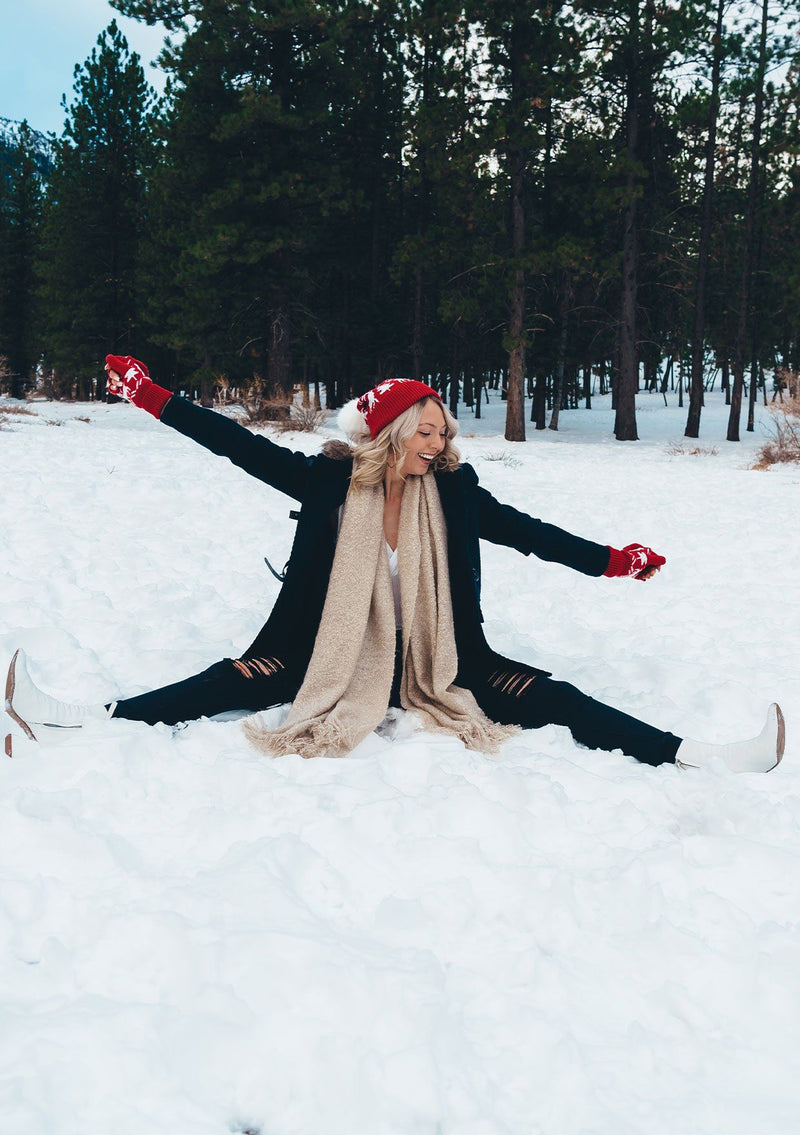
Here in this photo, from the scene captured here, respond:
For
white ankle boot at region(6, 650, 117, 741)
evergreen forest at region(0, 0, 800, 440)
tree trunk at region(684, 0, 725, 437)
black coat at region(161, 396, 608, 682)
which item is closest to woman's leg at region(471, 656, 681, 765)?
black coat at region(161, 396, 608, 682)

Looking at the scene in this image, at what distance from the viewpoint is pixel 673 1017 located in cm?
175

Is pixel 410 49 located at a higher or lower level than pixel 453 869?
higher

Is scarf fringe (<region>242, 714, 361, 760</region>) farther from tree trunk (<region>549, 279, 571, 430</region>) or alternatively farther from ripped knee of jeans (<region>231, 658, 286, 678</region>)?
tree trunk (<region>549, 279, 571, 430</region>)

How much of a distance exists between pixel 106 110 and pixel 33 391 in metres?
15.6

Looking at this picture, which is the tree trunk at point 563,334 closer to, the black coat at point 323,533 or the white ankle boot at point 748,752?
the black coat at point 323,533

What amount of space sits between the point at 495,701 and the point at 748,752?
956 mm

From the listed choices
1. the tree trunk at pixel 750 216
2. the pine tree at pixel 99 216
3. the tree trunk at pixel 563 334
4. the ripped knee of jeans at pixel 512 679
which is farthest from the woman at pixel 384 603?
the pine tree at pixel 99 216

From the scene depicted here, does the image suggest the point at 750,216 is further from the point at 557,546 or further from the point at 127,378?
the point at 127,378

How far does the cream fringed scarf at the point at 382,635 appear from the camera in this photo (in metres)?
3.01

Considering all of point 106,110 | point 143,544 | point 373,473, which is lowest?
point 143,544

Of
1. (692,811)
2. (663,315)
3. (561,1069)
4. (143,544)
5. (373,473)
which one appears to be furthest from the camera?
(663,315)

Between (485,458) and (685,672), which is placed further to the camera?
(485,458)

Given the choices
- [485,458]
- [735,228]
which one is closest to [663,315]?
[735,228]

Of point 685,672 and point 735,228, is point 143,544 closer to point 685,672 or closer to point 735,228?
point 685,672
